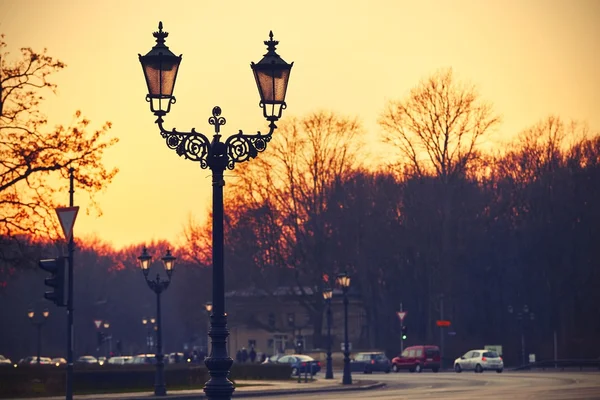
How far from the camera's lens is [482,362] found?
71750 mm

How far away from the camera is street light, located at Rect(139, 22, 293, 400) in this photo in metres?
18.6

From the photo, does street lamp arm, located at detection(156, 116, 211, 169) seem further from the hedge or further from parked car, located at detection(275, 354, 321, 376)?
parked car, located at detection(275, 354, 321, 376)

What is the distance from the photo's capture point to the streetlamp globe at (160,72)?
60.8 feet

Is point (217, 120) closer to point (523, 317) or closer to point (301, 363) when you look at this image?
point (301, 363)

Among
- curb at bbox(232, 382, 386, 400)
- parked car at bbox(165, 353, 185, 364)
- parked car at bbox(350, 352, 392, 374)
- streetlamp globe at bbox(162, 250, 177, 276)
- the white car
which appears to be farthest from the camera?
parked car at bbox(165, 353, 185, 364)

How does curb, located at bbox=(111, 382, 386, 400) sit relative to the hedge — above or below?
below

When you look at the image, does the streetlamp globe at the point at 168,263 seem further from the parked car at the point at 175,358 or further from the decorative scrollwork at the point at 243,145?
the parked car at the point at 175,358

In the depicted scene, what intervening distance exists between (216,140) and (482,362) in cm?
5458

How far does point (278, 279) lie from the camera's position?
86.6 m

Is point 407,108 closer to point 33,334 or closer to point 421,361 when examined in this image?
point 421,361

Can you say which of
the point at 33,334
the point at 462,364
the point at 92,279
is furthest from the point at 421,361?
the point at 92,279

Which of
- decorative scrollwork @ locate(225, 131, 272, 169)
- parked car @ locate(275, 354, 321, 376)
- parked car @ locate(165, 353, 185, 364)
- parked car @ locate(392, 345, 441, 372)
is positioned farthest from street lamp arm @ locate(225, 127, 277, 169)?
parked car @ locate(165, 353, 185, 364)

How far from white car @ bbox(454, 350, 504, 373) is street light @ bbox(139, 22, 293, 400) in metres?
53.9

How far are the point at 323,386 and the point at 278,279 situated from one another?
112ft
